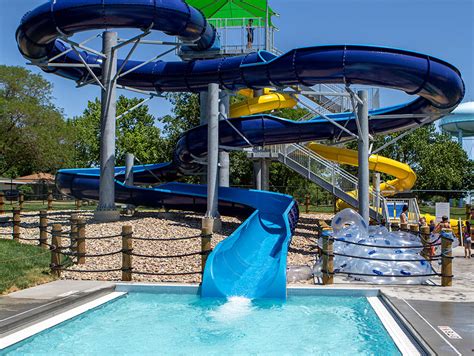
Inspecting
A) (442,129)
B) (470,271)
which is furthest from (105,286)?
(442,129)

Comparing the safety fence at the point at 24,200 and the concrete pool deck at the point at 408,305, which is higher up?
the safety fence at the point at 24,200

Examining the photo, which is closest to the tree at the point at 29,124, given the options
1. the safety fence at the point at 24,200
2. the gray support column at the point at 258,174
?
the safety fence at the point at 24,200

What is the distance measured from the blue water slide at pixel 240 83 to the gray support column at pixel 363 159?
825 mm

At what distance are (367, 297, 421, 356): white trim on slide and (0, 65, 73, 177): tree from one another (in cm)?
3033

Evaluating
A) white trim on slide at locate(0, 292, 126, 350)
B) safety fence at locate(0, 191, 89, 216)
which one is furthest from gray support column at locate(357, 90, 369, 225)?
safety fence at locate(0, 191, 89, 216)

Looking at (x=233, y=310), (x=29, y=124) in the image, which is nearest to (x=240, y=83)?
(x=233, y=310)

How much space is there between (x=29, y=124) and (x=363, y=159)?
85.5 ft

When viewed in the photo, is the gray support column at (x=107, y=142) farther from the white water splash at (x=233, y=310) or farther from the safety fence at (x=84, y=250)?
→ the white water splash at (x=233, y=310)

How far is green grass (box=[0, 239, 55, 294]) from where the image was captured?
870 centimetres

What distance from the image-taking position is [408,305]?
286 inches

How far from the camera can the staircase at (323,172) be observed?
19.3 metres

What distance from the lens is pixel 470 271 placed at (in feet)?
35.8

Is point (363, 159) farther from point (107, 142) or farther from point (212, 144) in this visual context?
point (107, 142)

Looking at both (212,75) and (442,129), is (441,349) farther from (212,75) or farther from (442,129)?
(442,129)
